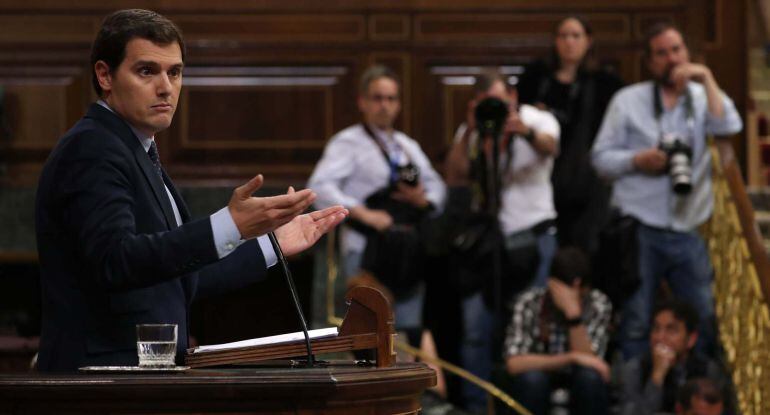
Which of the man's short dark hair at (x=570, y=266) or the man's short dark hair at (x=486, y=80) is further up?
the man's short dark hair at (x=486, y=80)

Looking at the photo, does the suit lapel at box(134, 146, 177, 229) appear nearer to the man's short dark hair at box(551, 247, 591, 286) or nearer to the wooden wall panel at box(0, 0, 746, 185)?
the man's short dark hair at box(551, 247, 591, 286)

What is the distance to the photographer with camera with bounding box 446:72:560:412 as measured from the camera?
703cm

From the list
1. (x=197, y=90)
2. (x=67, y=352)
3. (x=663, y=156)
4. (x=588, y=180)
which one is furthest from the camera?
(x=197, y=90)

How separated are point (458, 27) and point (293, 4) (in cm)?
105

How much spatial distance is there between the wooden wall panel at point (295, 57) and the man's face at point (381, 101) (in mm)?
1737

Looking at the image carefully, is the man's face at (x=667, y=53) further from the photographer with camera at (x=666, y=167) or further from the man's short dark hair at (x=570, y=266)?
the man's short dark hair at (x=570, y=266)

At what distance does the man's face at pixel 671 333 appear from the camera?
6.56 m

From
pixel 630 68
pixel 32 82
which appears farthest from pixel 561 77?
pixel 32 82

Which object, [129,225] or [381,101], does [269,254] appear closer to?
[129,225]

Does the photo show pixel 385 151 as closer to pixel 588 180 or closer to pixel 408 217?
pixel 408 217

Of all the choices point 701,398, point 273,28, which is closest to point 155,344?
point 701,398

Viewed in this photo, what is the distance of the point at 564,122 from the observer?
25.5 feet

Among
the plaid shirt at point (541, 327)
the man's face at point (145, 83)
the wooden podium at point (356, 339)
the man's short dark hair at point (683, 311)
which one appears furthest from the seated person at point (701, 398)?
the man's face at point (145, 83)

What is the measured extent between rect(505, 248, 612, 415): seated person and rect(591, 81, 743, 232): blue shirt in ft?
1.66
